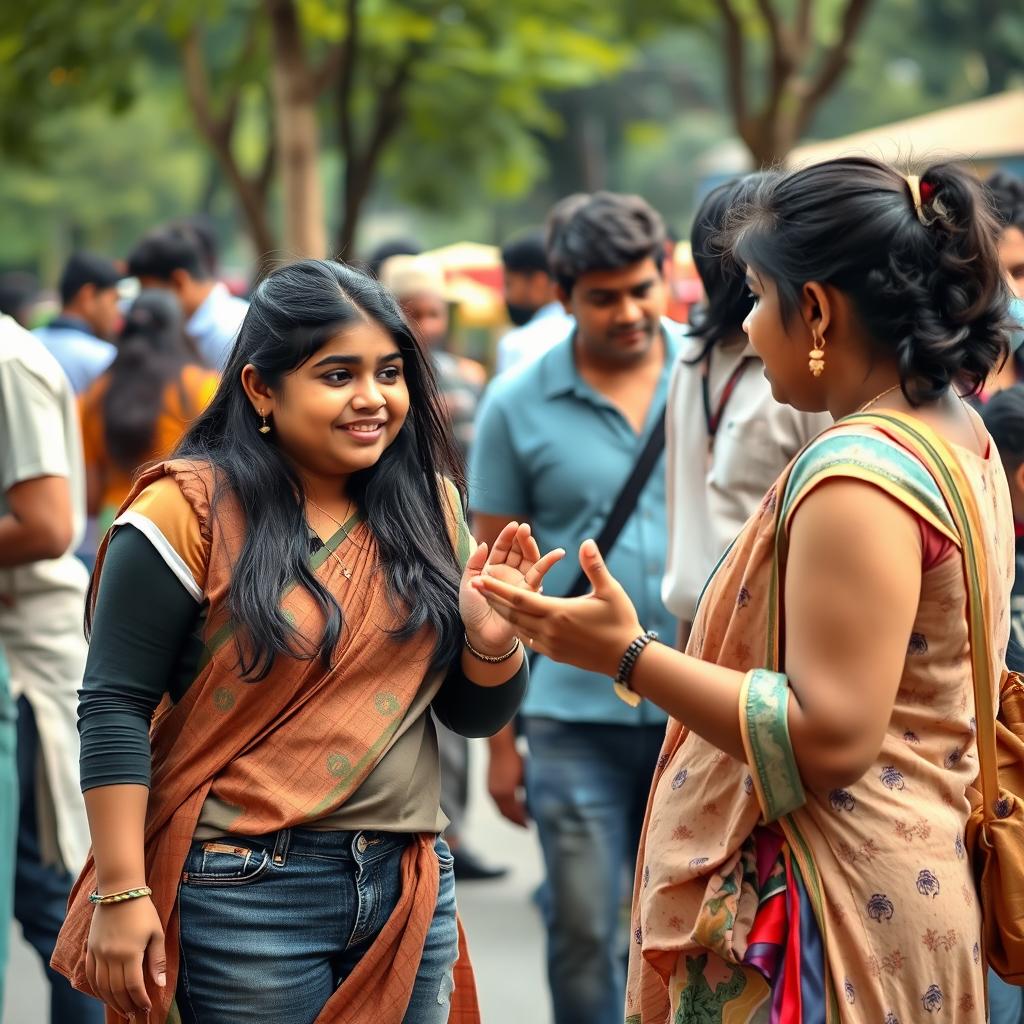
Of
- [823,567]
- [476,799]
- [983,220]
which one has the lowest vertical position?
[476,799]

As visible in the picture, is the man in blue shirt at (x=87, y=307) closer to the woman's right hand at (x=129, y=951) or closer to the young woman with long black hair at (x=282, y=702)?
the young woman with long black hair at (x=282, y=702)

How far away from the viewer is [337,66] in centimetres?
1304

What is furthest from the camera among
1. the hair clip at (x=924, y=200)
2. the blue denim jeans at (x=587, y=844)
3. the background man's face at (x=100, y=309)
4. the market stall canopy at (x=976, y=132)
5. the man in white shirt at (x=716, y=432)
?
the market stall canopy at (x=976, y=132)

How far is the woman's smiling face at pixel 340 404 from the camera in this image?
280 cm

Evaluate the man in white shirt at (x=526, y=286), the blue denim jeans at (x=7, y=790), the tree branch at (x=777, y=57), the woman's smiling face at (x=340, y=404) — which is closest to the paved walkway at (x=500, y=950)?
the blue denim jeans at (x=7, y=790)

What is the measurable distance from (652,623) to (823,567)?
6.46ft

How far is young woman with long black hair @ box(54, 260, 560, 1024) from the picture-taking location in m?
2.64

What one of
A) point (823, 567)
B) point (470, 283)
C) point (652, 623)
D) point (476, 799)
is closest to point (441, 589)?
point (823, 567)

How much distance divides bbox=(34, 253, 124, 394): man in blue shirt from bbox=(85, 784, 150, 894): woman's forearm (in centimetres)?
591

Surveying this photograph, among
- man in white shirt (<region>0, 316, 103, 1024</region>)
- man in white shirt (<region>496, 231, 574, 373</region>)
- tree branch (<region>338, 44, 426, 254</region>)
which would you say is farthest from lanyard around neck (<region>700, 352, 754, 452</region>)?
tree branch (<region>338, 44, 426, 254</region>)

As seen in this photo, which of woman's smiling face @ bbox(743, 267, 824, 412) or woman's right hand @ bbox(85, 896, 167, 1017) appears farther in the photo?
woman's right hand @ bbox(85, 896, 167, 1017)

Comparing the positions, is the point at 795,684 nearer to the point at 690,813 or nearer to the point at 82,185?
the point at 690,813

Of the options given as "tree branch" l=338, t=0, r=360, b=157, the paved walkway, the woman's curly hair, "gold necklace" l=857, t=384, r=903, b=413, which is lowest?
the paved walkway

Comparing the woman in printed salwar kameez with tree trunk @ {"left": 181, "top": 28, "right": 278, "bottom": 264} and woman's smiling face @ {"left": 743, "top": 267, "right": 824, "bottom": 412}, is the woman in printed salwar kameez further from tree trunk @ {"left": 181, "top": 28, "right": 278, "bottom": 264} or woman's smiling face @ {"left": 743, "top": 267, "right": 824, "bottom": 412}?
tree trunk @ {"left": 181, "top": 28, "right": 278, "bottom": 264}
